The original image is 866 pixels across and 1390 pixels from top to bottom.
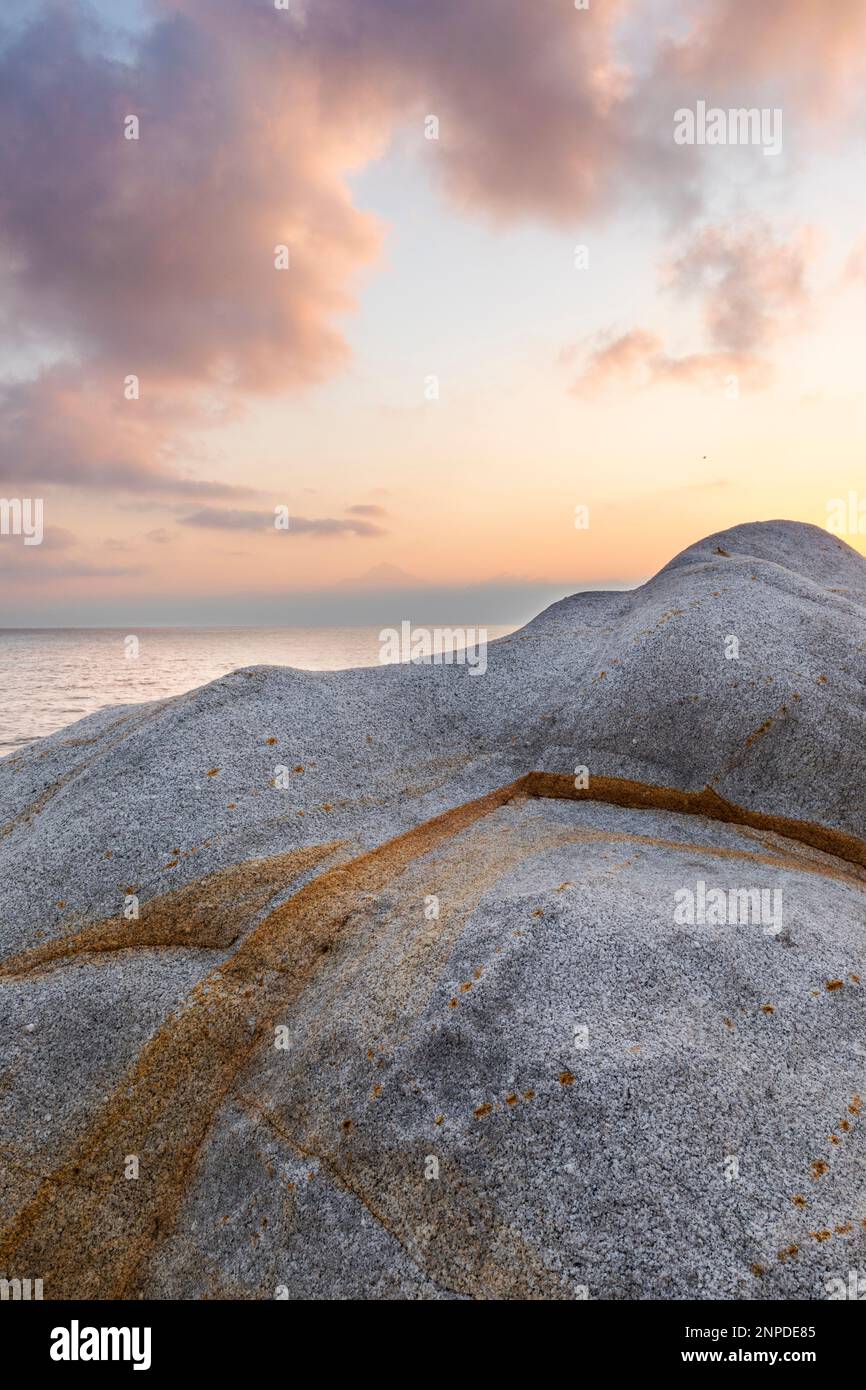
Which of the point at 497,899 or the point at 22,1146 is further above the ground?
the point at 497,899

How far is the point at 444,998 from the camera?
1175 centimetres

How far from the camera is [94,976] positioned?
14.0 m

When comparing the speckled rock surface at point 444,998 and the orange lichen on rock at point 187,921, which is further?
the orange lichen on rock at point 187,921

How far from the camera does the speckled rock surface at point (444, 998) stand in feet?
29.7

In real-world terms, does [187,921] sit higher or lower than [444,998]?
higher

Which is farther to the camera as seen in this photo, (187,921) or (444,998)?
(187,921)

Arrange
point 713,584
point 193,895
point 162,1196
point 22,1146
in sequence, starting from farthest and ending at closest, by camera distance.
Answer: point 713,584
point 193,895
point 22,1146
point 162,1196

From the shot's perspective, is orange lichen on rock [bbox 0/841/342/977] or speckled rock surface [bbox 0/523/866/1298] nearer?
speckled rock surface [bbox 0/523/866/1298]

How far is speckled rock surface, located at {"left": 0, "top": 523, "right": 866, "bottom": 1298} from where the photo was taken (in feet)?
29.7
